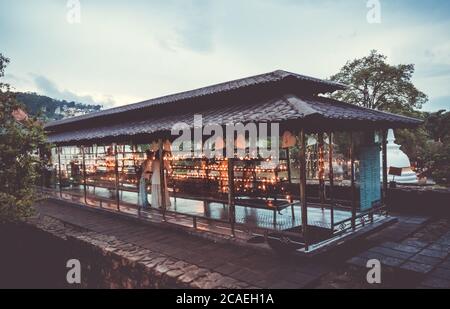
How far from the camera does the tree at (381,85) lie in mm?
26469

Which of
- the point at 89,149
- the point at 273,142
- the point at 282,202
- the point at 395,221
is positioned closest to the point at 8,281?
the point at 282,202

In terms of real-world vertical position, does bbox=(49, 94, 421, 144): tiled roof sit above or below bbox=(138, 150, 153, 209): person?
above

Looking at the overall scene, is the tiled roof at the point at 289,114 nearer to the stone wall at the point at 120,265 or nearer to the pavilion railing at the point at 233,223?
the pavilion railing at the point at 233,223

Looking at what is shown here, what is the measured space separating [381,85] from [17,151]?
2959 centimetres

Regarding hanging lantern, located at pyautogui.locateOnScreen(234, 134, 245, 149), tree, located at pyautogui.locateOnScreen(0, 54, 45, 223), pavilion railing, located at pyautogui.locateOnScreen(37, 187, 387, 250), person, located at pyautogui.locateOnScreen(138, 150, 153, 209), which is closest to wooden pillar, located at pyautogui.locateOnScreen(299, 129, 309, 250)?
pavilion railing, located at pyautogui.locateOnScreen(37, 187, 387, 250)

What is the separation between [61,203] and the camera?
44.8ft

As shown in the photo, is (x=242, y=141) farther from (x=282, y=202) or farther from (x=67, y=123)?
(x=67, y=123)

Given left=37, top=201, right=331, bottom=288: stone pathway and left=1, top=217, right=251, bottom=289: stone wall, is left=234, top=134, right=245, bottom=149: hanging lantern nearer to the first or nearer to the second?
left=37, top=201, right=331, bottom=288: stone pathway

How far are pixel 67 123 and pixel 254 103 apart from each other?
13.4 m

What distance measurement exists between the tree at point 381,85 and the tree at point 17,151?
25.1 meters

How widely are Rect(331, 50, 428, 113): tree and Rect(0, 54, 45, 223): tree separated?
25124 mm

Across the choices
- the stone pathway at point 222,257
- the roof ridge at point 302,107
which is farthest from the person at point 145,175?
the roof ridge at point 302,107

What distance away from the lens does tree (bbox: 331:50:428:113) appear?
1042 inches

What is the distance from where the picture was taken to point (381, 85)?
2750 centimetres
